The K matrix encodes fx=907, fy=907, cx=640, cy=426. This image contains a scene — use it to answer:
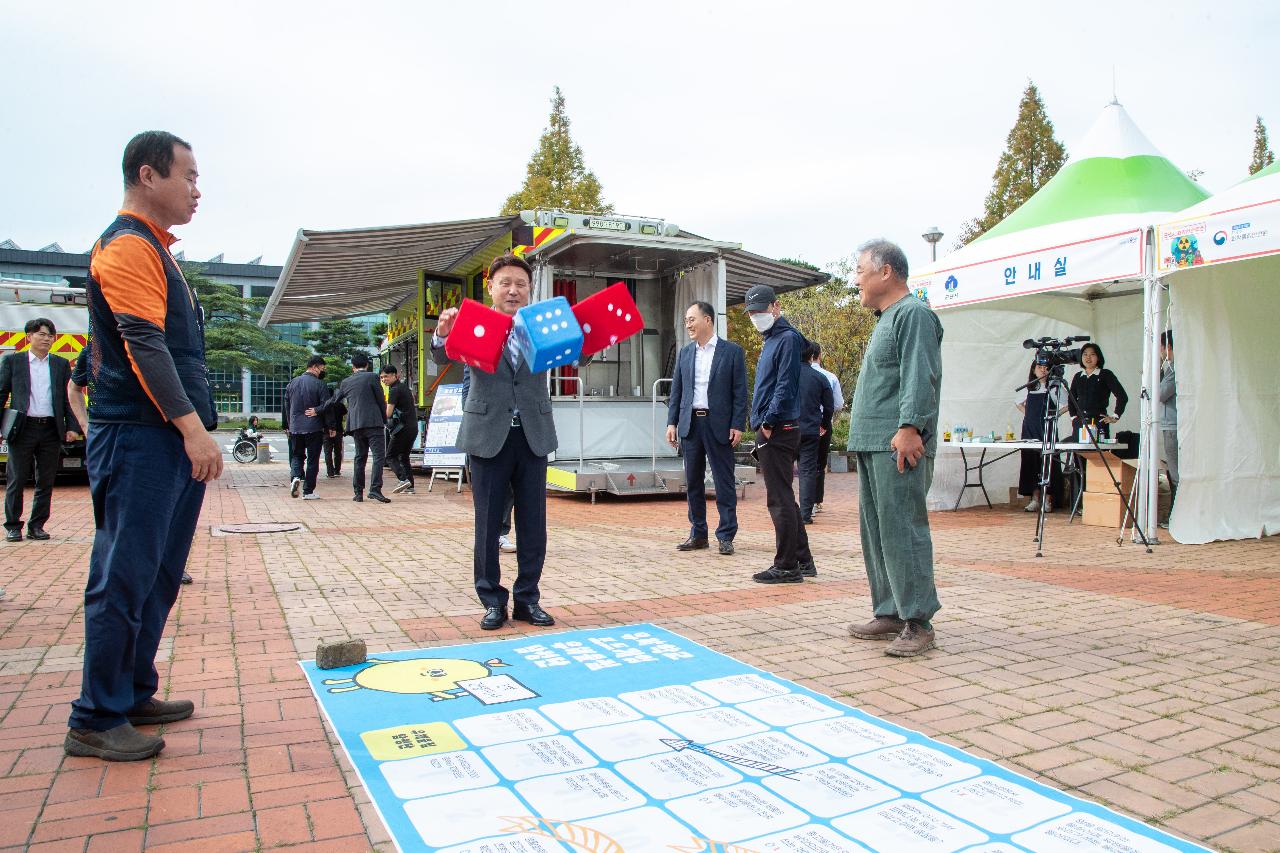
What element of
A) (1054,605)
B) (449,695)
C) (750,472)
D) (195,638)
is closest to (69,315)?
(750,472)

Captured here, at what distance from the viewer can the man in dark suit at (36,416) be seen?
7.40 meters

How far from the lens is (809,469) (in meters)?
9.09

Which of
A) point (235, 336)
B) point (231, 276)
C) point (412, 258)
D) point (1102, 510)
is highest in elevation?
point (231, 276)

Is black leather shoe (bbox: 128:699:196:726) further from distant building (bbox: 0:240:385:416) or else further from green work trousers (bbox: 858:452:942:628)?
distant building (bbox: 0:240:385:416)

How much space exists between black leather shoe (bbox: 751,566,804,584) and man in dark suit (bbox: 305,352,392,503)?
6.94m

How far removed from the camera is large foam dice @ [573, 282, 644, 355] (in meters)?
4.57

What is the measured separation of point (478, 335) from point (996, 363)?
28.4ft

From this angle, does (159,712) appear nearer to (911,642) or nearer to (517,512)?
(517,512)

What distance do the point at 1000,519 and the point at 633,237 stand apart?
205 inches

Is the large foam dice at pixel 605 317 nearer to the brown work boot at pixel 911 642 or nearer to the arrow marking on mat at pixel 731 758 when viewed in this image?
the brown work boot at pixel 911 642

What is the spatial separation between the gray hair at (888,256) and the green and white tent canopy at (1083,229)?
4607mm

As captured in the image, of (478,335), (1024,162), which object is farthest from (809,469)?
(1024,162)

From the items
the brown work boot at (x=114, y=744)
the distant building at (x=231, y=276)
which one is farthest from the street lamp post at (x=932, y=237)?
the distant building at (x=231, y=276)

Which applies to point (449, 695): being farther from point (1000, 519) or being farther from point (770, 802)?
point (1000, 519)
